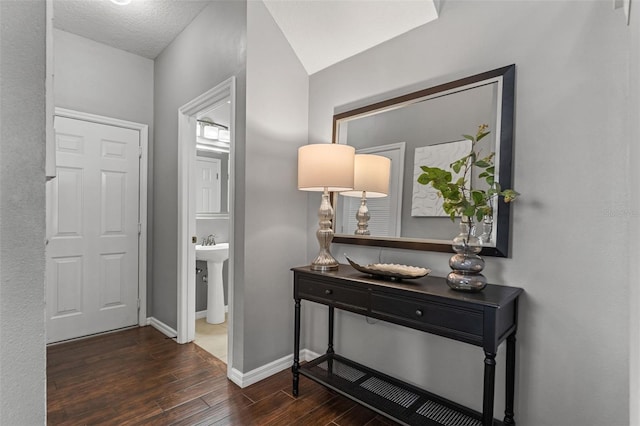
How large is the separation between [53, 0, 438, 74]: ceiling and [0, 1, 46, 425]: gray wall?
1.83m

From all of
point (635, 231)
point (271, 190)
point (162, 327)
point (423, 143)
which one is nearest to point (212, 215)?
point (162, 327)

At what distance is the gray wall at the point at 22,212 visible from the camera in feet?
2.02

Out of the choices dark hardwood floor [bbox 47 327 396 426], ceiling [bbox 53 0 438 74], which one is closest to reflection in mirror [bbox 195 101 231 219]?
ceiling [bbox 53 0 438 74]

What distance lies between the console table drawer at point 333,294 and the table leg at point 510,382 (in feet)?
2.29

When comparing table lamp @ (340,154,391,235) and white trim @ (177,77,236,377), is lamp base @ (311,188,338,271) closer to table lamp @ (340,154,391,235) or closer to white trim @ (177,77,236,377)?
table lamp @ (340,154,391,235)

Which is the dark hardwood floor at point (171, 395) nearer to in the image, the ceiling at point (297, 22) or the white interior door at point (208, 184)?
the white interior door at point (208, 184)

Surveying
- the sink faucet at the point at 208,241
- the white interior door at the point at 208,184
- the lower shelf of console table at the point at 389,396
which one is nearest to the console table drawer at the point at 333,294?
the lower shelf of console table at the point at 389,396

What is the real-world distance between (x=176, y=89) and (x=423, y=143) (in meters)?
2.40

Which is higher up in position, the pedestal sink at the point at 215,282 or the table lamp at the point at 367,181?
the table lamp at the point at 367,181

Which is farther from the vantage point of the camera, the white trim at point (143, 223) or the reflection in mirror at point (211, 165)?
the reflection in mirror at point (211, 165)

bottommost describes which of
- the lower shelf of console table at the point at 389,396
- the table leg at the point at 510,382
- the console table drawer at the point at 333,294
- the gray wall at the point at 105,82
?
the lower shelf of console table at the point at 389,396

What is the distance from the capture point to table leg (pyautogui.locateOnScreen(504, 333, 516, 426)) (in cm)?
153

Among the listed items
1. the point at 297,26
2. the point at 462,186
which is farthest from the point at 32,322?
the point at 297,26

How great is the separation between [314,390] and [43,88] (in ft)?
7.06
